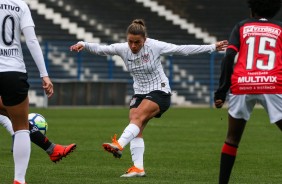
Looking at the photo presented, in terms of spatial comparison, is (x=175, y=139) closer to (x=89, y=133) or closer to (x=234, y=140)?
(x=89, y=133)

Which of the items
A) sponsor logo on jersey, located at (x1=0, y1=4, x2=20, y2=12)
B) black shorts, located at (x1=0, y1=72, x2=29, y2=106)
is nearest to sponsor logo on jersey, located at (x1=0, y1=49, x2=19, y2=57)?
black shorts, located at (x1=0, y1=72, x2=29, y2=106)

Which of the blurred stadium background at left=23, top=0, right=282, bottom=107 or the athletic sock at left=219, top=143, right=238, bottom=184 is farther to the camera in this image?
the blurred stadium background at left=23, top=0, right=282, bottom=107

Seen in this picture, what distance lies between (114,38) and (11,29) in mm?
26360

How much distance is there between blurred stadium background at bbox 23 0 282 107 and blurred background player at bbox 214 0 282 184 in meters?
23.5

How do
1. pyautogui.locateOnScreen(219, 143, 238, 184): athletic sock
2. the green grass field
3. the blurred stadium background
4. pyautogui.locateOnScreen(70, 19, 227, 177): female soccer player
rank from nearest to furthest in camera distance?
pyautogui.locateOnScreen(219, 143, 238, 184): athletic sock, the green grass field, pyautogui.locateOnScreen(70, 19, 227, 177): female soccer player, the blurred stadium background

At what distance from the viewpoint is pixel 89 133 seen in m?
18.0

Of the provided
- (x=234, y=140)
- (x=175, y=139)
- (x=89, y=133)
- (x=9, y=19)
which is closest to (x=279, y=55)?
(x=234, y=140)

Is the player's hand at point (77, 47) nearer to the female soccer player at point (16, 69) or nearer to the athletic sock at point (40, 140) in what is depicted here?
the athletic sock at point (40, 140)

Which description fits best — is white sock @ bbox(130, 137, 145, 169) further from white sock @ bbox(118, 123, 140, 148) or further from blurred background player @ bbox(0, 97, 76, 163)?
blurred background player @ bbox(0, 97, 76, 163)

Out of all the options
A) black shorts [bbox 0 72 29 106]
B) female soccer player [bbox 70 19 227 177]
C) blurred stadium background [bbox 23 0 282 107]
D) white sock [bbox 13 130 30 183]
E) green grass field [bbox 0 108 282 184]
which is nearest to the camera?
black shorts [bbox 0 72 29 106]

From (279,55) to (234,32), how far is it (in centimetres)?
43

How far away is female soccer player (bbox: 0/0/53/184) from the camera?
8.04 metres

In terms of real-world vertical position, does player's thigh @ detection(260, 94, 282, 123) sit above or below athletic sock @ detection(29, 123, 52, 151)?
above

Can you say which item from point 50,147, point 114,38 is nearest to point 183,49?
point 50,147
